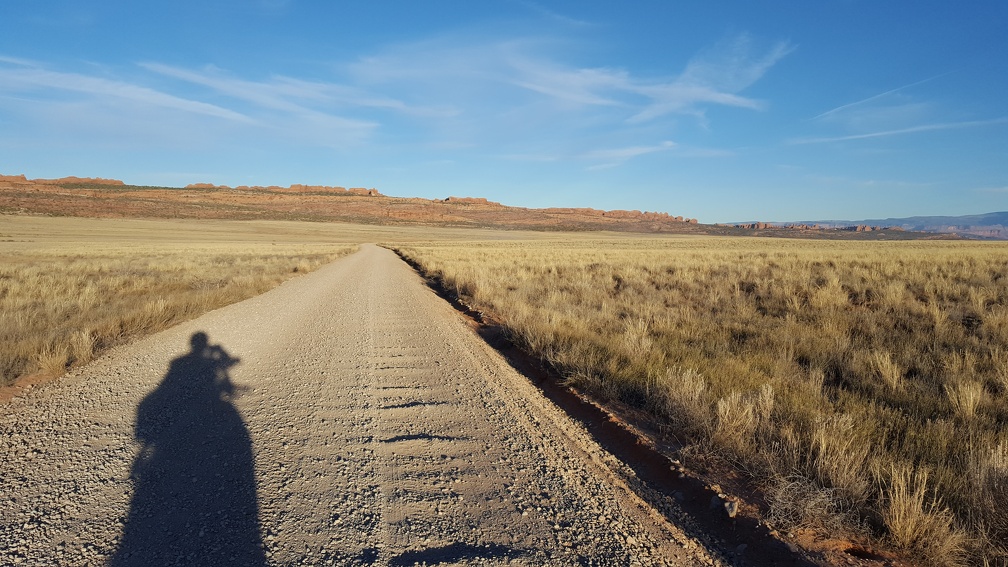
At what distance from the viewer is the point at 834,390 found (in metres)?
5.31

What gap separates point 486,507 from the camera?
3.16 m

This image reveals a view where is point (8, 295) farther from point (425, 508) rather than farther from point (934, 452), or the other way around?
point (934, 452)

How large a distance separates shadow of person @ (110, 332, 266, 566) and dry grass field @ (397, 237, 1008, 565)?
3.38m

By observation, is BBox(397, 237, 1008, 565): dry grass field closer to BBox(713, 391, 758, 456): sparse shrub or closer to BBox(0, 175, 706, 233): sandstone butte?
BBox(713, 391, 758, 456): sparse shrub

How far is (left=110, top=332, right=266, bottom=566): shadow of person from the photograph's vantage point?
2.62 metres

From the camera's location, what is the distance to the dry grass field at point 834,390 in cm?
293

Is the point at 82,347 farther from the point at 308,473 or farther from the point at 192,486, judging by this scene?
the point at 308,473

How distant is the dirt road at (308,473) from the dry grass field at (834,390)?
38.5 inches

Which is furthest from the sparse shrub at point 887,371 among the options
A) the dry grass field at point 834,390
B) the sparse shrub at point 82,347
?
the sparse shrub at point 82,347

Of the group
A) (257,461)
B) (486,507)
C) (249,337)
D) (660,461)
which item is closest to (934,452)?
(660,461)

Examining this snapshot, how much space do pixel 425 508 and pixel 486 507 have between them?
1.36 feet

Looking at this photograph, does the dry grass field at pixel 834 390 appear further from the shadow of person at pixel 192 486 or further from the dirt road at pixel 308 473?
the shadow of person at pixel 192 486

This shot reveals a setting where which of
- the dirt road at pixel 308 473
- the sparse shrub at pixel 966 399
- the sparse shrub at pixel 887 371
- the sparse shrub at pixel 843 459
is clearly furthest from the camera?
the sparse shrub at pixel 887 371

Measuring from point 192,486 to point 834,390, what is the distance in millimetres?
6354
